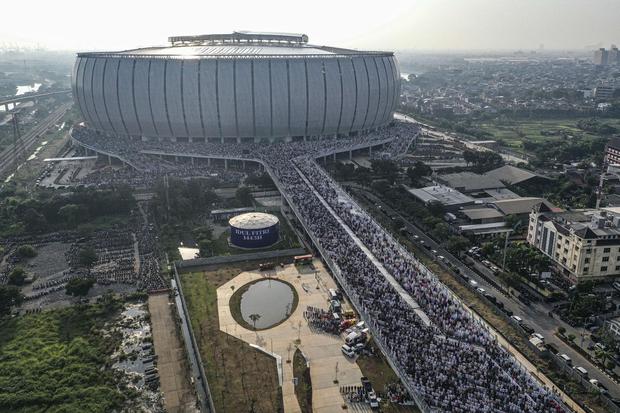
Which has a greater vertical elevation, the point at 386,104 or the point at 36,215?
the point at 386,104

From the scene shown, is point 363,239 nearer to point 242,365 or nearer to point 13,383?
point 242,365

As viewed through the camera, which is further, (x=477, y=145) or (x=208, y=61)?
(x=477, y=145)

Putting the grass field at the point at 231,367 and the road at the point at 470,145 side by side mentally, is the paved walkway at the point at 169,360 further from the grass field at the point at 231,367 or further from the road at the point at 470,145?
the road at the point at 470,145

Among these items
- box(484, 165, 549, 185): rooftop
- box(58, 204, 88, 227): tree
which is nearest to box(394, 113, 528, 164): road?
box(484, 165, 549, 185): rooftop

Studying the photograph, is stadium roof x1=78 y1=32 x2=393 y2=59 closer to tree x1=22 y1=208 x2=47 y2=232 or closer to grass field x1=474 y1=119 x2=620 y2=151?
grass field x1=474 y1=119 x2=620 y2=151

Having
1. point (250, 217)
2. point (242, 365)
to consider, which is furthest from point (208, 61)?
point (242, 365)

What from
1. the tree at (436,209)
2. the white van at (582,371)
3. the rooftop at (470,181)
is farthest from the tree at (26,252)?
the rooftop at (470,181)
